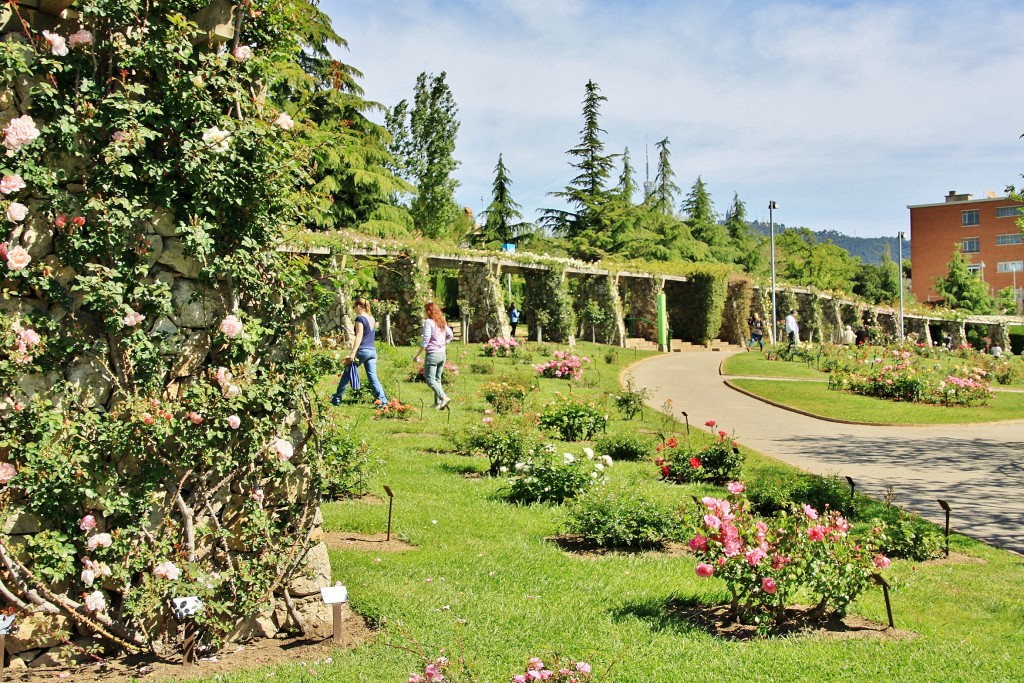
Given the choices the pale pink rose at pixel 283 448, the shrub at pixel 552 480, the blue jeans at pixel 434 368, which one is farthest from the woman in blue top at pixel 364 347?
the pale pink rose at pixel 283 448

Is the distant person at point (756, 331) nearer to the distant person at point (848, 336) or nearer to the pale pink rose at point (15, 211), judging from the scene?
the distant person at point (848, 336)

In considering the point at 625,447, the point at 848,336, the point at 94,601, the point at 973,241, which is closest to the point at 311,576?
the point at 94,601

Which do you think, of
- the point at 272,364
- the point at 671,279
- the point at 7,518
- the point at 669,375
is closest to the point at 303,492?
the point at 272,364

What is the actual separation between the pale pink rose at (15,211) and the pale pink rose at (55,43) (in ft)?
2.52

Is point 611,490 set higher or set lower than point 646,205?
lower

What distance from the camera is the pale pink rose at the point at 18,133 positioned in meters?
4.06

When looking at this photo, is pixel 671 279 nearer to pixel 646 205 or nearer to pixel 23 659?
pixel 646 205

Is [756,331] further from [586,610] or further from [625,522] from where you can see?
[586,610]

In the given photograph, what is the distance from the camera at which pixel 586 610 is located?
16.3ft

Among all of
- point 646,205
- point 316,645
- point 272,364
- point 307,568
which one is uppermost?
point 646,205

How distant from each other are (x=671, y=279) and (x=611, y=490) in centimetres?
3044

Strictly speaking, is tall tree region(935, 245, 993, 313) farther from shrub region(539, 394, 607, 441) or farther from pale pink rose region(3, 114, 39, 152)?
pale pink rose region(3, 114, 39, 152)

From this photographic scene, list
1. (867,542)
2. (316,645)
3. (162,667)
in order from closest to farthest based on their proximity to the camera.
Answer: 1. (162,667)
2. (316,645)
3. (867,542)

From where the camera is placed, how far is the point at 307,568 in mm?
4734
